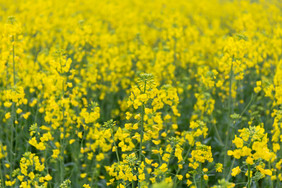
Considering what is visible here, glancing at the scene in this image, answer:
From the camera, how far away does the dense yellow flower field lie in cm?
257

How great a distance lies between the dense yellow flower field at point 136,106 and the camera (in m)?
2.57

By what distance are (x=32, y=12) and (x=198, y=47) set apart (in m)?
3.43

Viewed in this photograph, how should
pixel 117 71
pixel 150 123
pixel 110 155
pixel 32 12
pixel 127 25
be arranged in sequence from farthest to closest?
pixel 127 25, pixel 32 12, pixel 117 71, pixel 110 155, pixel 150 123

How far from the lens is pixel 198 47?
6320 millimetres

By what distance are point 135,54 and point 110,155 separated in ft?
5.81

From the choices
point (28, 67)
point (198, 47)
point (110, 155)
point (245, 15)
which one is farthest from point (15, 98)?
point (245, 15)

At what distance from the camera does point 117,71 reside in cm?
532

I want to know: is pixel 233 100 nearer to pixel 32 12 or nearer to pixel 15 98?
pixel 15 98

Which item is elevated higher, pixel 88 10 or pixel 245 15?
pixel 88 10

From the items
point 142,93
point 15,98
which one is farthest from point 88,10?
point 142,93

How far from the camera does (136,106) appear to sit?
2.44m

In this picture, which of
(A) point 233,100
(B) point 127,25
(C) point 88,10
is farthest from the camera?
(C) point 88,10

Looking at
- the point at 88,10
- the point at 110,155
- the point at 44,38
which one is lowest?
the point at 110,155

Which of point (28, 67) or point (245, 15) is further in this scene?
point (245, 15)
